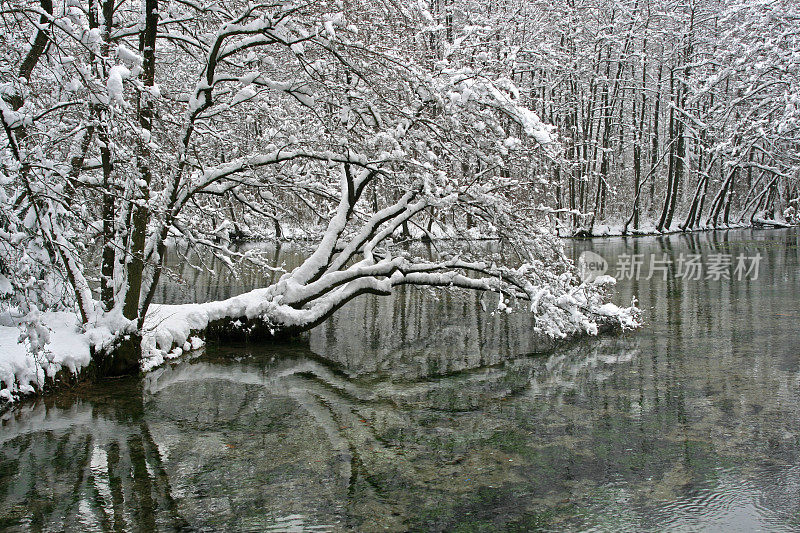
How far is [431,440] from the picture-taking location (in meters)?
6.31

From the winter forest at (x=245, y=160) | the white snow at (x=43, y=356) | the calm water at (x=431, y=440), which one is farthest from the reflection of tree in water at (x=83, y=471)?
the winter forest at (x=245, y=160)

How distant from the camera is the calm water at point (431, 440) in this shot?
480 cm

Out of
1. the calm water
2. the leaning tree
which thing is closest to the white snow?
the leaning tree

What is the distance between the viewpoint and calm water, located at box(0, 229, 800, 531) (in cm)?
Answer: 480

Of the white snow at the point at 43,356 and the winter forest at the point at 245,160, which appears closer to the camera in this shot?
the winter forest at the point at 245,160

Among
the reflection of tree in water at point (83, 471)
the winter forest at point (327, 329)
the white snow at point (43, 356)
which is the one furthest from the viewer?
the white snow at point (43, 356)

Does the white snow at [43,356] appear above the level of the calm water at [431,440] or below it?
above

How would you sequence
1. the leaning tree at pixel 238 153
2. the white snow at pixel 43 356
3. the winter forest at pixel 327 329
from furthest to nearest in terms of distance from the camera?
the white snow at pixel 43 356, the leaning tree at pixel 238 153, the winter forest at pixel 327 329

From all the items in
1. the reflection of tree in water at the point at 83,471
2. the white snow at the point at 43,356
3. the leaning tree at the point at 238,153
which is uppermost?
the leaning tree at the point at 238,153

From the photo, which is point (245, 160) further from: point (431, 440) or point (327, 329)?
point (431, 440)

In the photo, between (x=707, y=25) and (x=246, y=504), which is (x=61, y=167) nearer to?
(x=246, y=504)

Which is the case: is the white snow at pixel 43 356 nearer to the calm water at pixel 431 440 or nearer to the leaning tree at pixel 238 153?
the leaning tree at pixel 238 153

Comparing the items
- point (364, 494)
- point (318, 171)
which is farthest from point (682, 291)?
point (364, 494)

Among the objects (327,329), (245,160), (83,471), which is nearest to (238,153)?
(245,160)
